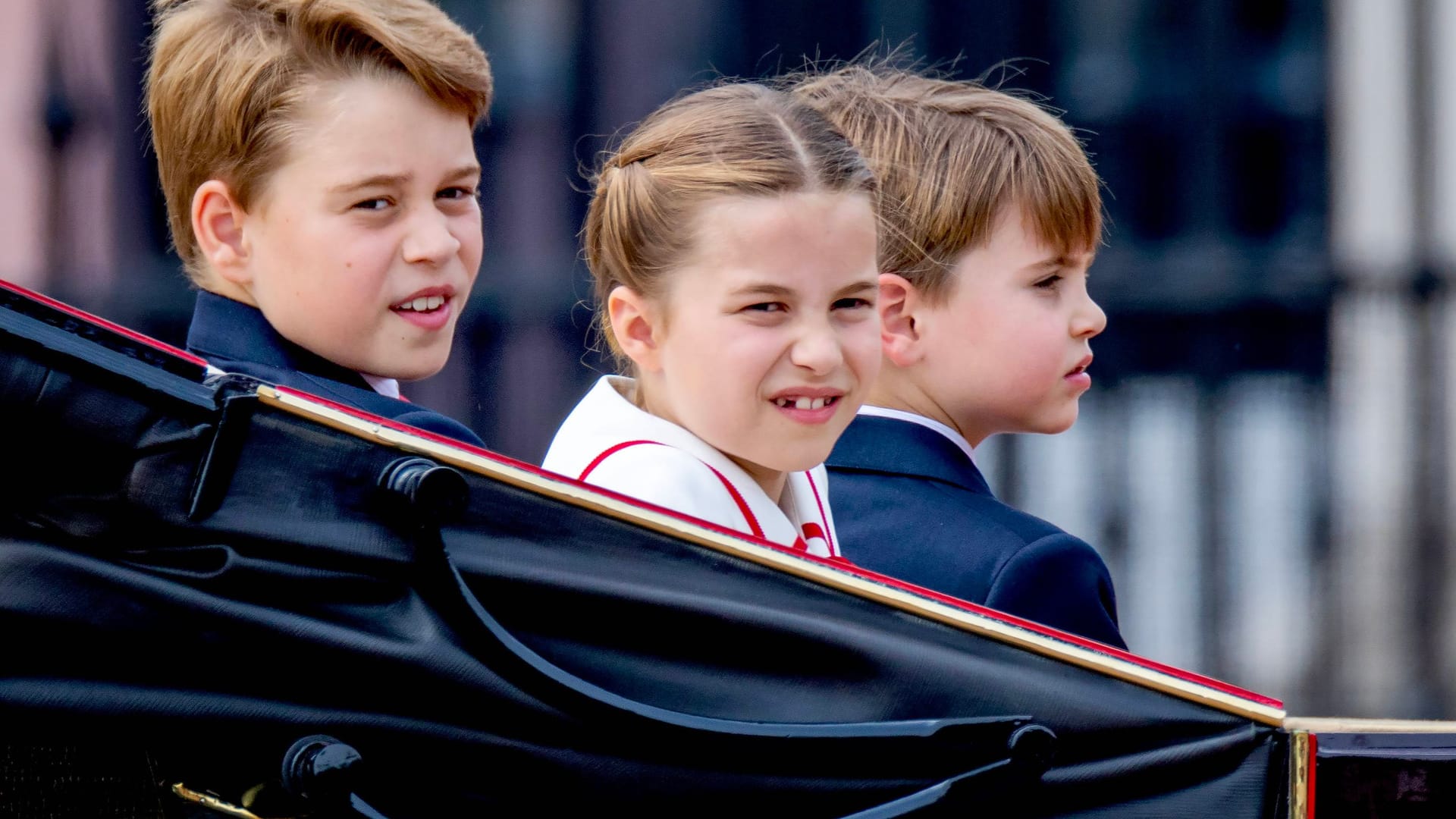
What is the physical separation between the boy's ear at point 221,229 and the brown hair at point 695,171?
324 millimetres

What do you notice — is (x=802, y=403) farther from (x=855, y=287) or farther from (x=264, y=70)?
(x=264, y=70)

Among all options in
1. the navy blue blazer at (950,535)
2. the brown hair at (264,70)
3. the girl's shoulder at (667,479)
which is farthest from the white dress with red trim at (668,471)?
the brown hair at (264,70)

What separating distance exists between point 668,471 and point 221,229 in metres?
0.49

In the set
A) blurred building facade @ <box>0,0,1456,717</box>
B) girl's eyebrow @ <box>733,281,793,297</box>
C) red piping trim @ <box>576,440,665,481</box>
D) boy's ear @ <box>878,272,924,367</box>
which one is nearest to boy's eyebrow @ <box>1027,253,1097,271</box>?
boy's ear @ <box>878,272,924,367</box>

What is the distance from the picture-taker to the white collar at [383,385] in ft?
5.40

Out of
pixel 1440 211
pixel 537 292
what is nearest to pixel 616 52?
pixel 537 292

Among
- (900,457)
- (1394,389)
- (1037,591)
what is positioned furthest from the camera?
(1394,389)

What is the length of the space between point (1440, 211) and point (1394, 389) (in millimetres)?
496

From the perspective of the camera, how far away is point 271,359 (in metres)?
1.57

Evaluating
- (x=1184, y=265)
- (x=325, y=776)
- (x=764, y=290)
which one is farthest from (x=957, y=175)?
(x=1184, y=265)

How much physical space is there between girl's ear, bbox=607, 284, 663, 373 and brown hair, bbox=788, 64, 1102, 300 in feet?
0.99

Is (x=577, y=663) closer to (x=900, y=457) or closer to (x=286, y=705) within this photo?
(x=286, y=705)

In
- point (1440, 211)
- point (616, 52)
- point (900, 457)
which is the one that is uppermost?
point (616, 52)

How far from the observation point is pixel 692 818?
3.87 feet
